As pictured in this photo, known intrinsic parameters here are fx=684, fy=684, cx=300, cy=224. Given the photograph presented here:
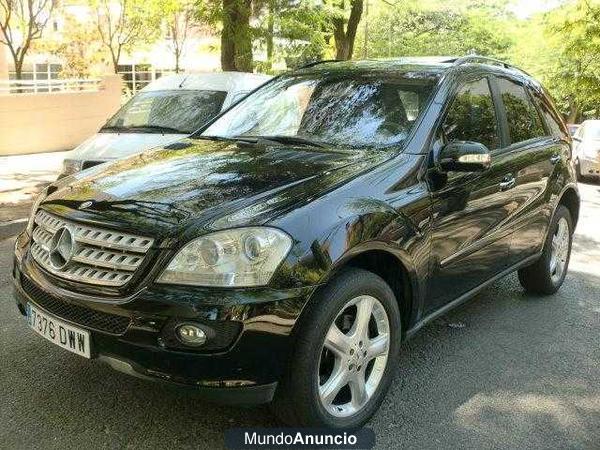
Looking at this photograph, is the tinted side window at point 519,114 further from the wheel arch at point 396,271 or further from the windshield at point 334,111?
the wheel arch at point 396,271

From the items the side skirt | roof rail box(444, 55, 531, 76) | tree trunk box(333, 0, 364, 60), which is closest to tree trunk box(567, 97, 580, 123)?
tree trunk box(333, 0, 364, 60)

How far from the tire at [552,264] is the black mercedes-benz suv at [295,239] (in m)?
0.85

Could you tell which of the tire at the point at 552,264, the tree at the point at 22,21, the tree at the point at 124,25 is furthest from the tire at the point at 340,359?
the tree at the point at 124,25

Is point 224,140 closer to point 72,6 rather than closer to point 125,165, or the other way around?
point 125,165

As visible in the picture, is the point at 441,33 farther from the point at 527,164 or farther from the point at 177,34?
the point at 527,164

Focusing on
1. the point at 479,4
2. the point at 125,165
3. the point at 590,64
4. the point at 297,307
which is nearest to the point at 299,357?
the point at 297,307

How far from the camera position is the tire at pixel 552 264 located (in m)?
5.21

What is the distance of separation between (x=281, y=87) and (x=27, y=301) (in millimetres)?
2222

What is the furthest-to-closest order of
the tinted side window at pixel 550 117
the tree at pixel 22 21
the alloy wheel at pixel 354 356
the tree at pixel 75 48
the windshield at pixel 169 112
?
the tree at pixel 75 48 < the tree at pixel 22 21 < the windshield at pixel 169 112 < the tinted side window at pixel 550 117 < the alloy wheel at pixel 354 356

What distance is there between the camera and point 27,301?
10.2 ft

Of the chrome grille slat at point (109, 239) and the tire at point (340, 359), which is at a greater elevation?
the chrome grille slat at point (109, 239)

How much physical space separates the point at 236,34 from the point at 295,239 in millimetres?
8559

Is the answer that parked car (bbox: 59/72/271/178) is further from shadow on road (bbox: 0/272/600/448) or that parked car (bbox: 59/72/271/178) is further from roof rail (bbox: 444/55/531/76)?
roof rail (bbox: 444/55/531/76)

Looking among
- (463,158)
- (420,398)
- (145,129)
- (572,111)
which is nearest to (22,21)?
(145,129)
